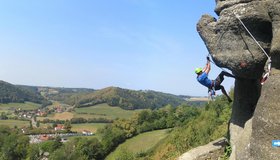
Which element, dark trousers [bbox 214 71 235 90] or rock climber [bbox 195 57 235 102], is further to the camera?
dark trousers [bbox 214 71 235 90]

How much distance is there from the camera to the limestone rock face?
12695 millimetres

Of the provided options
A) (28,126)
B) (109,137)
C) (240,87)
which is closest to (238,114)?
(240,87)

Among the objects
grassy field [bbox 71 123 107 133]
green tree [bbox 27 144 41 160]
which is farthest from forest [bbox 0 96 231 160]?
grassy field [bbox 71 123 107 133]

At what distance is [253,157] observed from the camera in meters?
13.2

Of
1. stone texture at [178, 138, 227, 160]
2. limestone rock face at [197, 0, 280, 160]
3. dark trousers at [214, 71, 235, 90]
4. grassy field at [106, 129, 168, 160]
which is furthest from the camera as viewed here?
grassy field at [106, 129, 168, 160]

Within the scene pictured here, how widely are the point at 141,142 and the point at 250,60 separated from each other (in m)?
94.2

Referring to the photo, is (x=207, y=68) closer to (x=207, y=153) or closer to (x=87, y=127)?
(x=207, y=153)

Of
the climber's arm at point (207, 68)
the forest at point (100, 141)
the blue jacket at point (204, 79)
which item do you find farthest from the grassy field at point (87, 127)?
the blue jacket at point (204, 79)

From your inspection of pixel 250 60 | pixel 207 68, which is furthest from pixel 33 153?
pixel 250 60

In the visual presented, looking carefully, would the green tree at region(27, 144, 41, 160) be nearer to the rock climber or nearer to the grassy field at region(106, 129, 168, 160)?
the grassy field at region(106, 129, 168, 160)

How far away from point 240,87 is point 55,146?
113 metres

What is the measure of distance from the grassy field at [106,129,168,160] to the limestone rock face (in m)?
79.4

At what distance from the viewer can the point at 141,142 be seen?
10731 centimetres

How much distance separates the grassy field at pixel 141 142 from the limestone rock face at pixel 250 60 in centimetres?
7943
